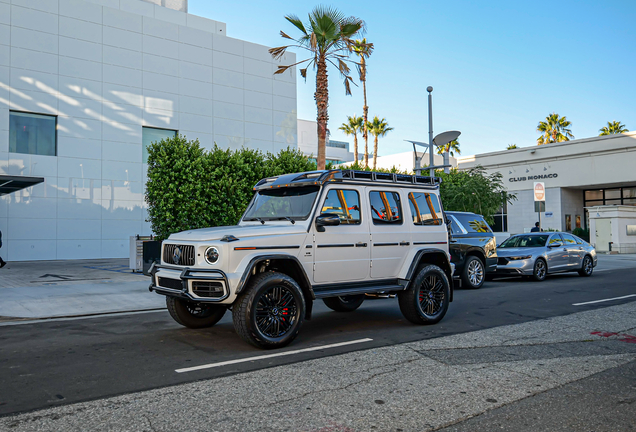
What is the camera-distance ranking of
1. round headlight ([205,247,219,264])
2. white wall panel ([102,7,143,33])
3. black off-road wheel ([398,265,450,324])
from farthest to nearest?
white wall panel ([102,7,143,33])
black off-road wheel ([398,265,450,324])
round headlight ([205,247,219,264])

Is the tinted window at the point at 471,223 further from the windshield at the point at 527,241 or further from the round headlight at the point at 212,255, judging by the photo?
the round headlight at the point at 212,255

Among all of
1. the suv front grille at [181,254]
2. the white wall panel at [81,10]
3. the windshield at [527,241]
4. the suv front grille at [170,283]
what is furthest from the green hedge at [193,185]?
the white wall panel at [81,10]

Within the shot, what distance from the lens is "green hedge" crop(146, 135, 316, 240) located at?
18.4m

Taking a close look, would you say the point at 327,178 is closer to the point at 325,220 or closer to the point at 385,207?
the point at 325,220

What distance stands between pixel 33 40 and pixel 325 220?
27.1 meters

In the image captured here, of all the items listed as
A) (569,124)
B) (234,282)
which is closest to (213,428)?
(234,282)

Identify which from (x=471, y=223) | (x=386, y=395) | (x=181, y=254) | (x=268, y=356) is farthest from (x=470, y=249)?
(x=386, y=395)

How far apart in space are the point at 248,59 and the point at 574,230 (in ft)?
97.9

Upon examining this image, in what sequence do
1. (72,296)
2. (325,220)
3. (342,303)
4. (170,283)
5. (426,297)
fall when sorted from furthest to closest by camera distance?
1. (72,296)
2. (342,303)
3. (426,297)
4. (325,220)
5. (170,283)

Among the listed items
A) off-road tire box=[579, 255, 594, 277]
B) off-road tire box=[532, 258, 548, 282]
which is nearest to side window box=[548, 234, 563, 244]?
off-road tire box=[532, 258, 548, 282]

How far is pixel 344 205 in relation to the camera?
7500 mm

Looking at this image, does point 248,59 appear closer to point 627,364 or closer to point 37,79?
point 37,79

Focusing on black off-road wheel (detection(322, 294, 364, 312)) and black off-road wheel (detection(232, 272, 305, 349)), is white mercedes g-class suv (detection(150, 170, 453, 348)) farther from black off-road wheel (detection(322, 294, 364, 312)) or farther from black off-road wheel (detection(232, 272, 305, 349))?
black off-road wheel (detection(322, 294, 364, 312))

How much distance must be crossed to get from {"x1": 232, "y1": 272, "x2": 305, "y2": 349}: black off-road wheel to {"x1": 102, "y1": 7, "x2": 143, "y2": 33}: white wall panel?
2841cm
